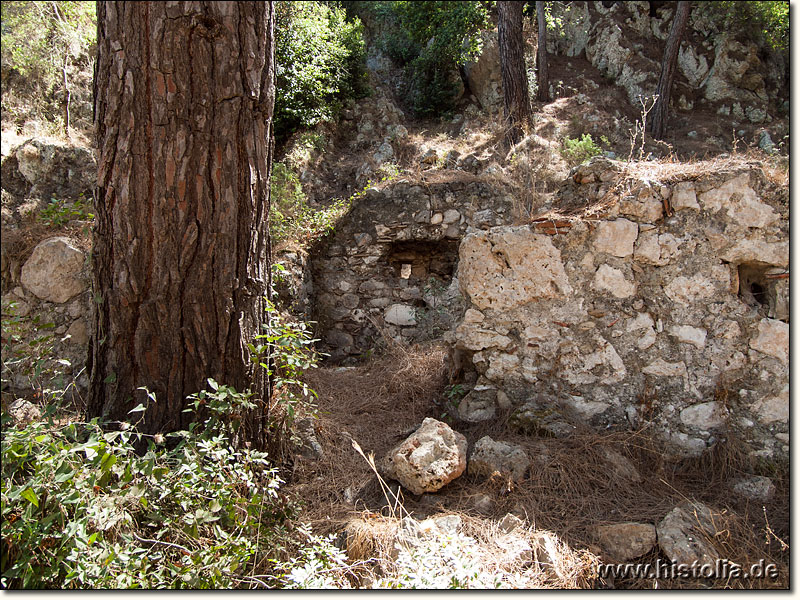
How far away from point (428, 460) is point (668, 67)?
9.19 metres

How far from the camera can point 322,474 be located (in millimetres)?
2855

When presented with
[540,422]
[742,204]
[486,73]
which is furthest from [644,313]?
[486,73]

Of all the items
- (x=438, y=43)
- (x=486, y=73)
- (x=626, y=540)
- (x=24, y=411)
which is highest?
(x=438, y=43)

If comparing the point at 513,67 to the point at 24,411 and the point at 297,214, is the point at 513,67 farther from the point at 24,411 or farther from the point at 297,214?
the point at 24,411

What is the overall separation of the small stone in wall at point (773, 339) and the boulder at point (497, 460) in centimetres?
157

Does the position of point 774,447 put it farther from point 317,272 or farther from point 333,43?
point 333,43

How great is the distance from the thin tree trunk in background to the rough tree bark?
9760 mm

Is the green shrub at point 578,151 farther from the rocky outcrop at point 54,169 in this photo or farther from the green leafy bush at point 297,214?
the rocky outcrop at point 54,169

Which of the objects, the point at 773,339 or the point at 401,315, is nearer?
the point at 773,339

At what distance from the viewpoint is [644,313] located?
3234 mm

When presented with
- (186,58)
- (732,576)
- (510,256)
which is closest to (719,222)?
(510,256)

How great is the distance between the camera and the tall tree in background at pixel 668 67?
8852mm

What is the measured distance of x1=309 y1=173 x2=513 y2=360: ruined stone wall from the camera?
5633 mm

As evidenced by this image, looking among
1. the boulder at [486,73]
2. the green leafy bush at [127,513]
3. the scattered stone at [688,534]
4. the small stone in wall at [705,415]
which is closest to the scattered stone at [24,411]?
the green leafy bush at [127,513]
